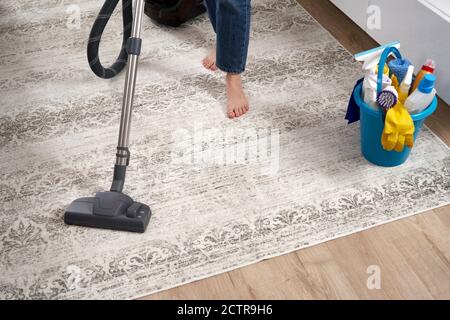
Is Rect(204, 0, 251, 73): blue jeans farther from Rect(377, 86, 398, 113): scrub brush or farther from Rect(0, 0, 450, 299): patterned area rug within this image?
Rect(377, 86, 398, 113): scrub brush

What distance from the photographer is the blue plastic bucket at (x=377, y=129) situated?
150 centimetres

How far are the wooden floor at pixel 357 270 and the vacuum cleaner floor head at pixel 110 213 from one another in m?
0.22

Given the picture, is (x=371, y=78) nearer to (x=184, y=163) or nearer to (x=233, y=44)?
(x=233, y=44)

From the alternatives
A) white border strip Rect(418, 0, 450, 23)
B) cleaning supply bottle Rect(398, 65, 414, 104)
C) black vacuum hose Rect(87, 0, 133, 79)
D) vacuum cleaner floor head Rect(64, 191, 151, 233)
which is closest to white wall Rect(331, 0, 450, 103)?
white border strip Rect(418, 0, 450, 23)

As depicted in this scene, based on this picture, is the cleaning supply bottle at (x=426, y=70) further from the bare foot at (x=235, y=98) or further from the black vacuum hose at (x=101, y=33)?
the black vacuum hose at (x=101, y=33)

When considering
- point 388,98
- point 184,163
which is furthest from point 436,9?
point 184,163

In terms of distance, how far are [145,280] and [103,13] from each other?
0.92 m

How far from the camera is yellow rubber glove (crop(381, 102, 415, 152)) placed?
145 cm

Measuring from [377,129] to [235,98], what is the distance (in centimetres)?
52

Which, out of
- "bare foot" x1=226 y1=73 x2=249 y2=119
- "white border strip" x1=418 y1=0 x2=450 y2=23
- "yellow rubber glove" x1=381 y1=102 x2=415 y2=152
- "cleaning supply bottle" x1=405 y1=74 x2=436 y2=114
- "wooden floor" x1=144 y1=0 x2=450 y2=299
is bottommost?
"wooden floor" x1=144 y1=0 x2=450 y2=299

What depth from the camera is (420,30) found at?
178 cm

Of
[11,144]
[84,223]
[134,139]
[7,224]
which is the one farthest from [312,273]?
[11,144]

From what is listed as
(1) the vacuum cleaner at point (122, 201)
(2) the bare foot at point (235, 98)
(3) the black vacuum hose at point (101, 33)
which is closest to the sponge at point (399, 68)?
(2) the bare foot at point (235, 98)

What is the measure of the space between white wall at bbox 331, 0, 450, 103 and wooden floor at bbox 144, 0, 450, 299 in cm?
50
